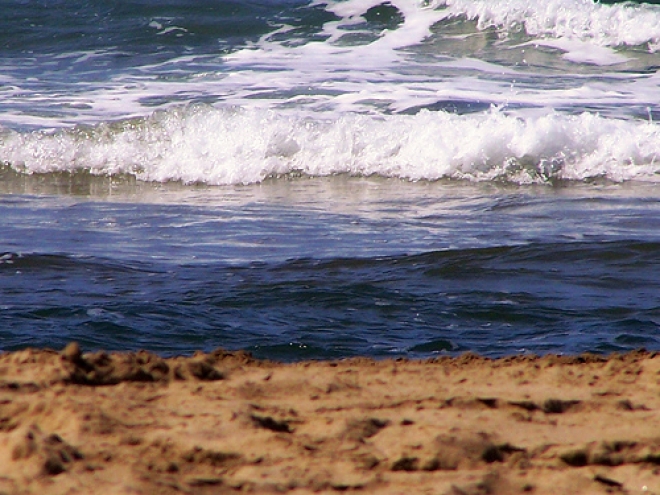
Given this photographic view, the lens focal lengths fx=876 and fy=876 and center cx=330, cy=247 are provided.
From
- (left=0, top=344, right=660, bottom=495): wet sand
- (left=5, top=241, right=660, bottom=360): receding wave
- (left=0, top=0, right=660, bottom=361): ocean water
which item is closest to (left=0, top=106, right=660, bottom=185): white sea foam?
(left=0, top=0, right=660, bottom=361): ocean water

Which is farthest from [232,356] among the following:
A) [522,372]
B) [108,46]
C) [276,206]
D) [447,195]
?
[108,46]

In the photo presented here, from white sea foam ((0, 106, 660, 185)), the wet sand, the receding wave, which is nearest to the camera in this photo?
the wet sand

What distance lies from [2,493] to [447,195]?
5828mm

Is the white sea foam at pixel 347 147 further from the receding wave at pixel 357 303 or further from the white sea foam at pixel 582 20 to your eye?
the white sea foam at pixel 582 20

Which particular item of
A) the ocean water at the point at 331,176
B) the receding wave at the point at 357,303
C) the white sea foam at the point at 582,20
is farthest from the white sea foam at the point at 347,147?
the white sea foam at the point at 582,20

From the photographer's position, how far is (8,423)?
1870mm

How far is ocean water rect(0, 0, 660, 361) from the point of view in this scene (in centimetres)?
364

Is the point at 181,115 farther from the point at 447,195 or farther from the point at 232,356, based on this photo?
the point at 232,356

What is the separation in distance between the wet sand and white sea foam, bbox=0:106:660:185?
571 cm

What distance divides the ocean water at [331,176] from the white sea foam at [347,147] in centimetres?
3

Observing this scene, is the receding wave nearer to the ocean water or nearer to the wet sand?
the ocean water

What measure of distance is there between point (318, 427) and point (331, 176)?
21.3 feet

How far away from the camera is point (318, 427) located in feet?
6.29

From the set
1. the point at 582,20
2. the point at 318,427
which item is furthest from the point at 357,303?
the point at 582,20
